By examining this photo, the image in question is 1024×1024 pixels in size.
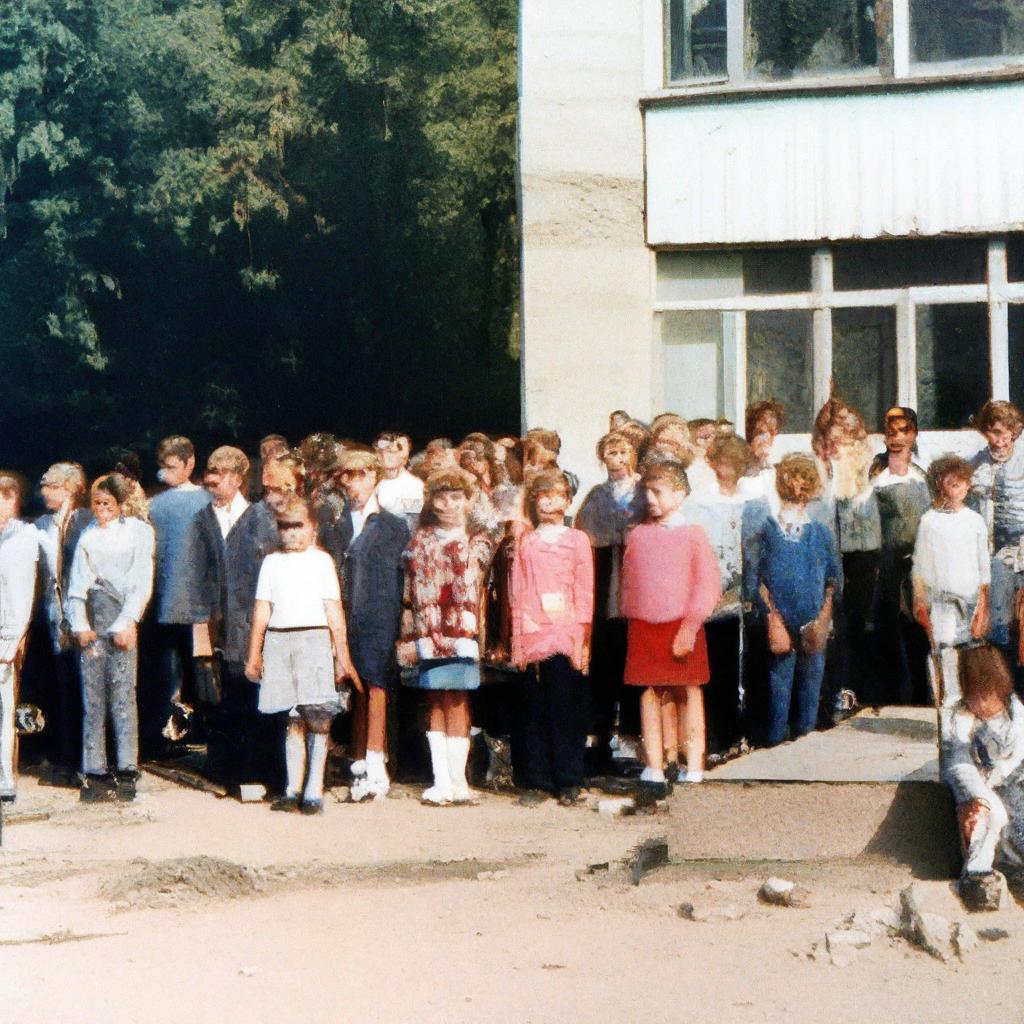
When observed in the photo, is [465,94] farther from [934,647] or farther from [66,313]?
[934,647]

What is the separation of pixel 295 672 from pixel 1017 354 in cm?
770

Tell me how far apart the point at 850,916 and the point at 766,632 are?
3.58 metres

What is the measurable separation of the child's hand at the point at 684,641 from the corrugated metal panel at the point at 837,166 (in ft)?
21.4

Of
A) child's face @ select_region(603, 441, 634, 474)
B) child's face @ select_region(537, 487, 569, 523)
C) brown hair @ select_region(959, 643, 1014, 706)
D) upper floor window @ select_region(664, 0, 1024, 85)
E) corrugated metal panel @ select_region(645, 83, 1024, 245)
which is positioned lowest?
brown hair @ select_region(959, 643, 1014, 706)

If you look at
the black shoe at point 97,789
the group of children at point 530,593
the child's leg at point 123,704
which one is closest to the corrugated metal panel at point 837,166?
the group of children at point 530,593

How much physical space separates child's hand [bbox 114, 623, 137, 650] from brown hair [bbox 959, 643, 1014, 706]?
493 centimetres

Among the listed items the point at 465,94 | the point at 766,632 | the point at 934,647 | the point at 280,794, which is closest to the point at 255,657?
the point at 280,794

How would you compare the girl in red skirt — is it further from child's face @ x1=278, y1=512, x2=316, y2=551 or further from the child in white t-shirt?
child's face @ x1=278, y1=512, x2=316, y2=551

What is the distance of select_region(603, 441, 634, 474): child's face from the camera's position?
36.4ft

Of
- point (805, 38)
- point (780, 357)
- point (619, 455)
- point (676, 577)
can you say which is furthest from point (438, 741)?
point (805, 38)

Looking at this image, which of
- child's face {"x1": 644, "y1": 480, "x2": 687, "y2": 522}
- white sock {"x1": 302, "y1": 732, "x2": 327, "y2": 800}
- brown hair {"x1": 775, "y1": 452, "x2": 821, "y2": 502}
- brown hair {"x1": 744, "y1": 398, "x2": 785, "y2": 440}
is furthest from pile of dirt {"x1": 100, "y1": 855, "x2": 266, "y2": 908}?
brown hair {"x1": 744, "y1": 398, "x2": 785, "y2": 440}

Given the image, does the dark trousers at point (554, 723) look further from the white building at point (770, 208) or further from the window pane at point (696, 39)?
the window pane at point (696, 39)

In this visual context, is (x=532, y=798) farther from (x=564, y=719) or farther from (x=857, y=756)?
(x=857, y=756)

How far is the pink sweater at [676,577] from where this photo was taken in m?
10.4
